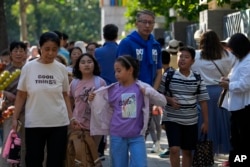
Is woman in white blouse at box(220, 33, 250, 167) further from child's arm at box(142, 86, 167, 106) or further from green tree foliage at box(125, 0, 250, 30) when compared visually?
green tree foliage at box(125, 0, 250, 30)

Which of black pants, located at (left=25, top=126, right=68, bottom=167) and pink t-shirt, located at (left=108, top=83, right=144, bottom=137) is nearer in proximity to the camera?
black pants, located at (left=25, top=126, right=68, bottom=167)

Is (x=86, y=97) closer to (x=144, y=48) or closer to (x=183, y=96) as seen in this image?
(x=144, y=48)

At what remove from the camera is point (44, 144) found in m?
8.45

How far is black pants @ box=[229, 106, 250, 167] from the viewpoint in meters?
9.13

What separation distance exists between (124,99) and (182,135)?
1.15 metres

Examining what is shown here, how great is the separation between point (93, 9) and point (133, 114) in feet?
338

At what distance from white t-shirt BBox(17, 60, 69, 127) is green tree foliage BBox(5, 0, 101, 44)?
260 feet

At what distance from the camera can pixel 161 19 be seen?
3094 cm

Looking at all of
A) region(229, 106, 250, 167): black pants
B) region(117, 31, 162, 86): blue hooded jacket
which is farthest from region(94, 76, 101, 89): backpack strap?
region(229, 106, 250, 167): black pants

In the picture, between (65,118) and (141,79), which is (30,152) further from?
(141,79)

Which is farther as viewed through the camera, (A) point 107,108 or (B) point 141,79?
(B) point 141,79

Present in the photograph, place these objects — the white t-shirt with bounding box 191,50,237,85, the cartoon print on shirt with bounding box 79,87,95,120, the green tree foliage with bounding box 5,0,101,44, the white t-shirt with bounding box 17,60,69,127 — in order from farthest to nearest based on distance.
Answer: the green tree foliage with bounding box 5,0,101,44, the white t-shirt with bounding box 191,50,237,85, the cartoon print on shirt with bounding box 79,87,95,120, the white t-shirt with bounding box 17,60,69,127

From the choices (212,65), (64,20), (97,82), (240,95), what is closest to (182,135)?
(240,95)

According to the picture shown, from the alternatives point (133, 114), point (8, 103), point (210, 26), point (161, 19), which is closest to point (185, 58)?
point (133, 114)
